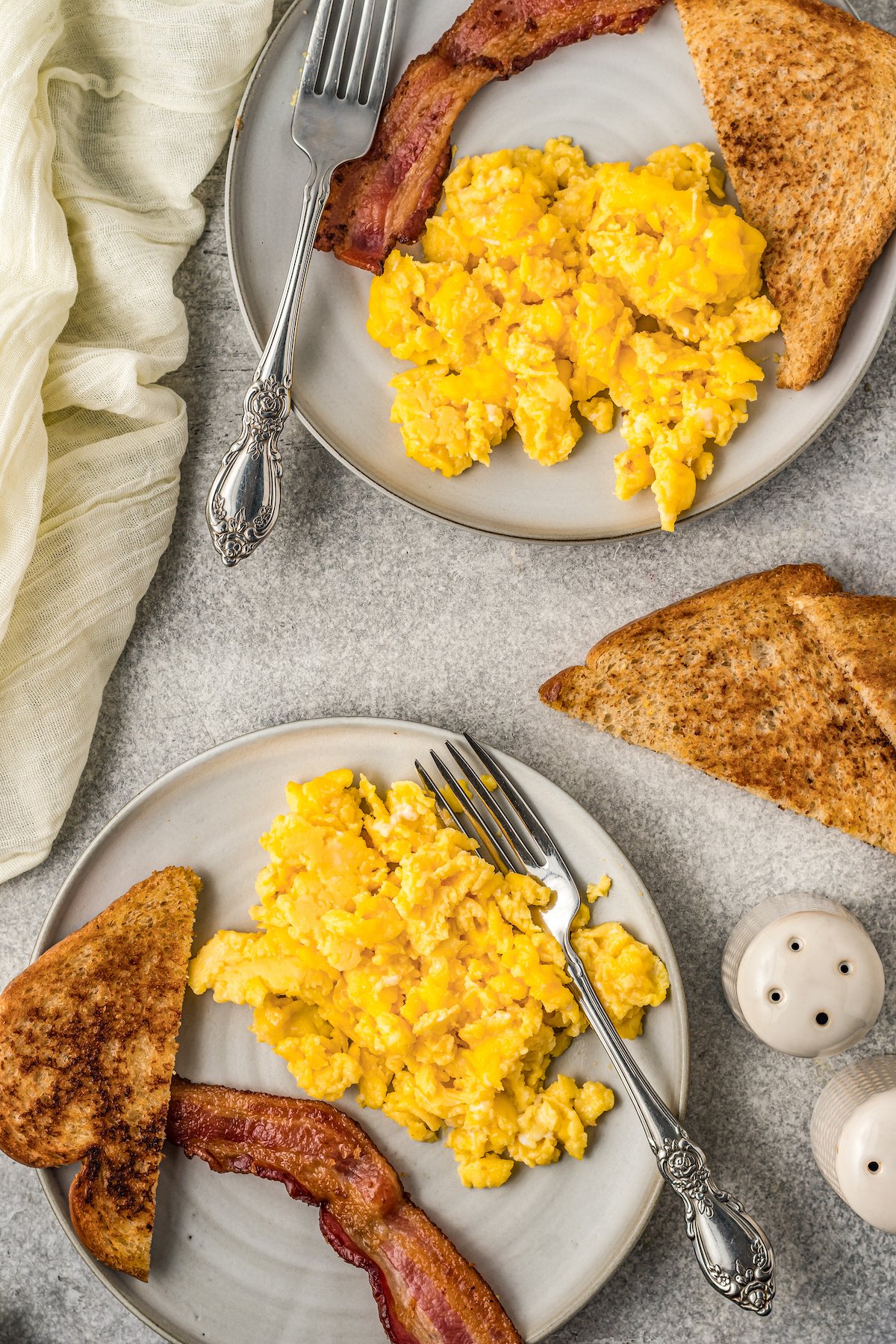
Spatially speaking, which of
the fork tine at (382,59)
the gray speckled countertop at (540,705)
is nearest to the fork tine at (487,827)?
the gray speckled countertop at (540,705)

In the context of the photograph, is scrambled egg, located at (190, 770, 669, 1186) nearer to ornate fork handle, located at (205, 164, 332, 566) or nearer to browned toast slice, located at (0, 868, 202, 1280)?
browned toast slice, located at (0, 868, 202, 1280)

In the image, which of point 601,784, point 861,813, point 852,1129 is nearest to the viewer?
point 852,1129

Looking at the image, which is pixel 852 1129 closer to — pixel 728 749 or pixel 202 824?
pixel 728 749

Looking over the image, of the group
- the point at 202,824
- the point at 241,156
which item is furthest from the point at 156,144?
the point at 202,824

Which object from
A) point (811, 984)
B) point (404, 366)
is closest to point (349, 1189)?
point (811, 984)

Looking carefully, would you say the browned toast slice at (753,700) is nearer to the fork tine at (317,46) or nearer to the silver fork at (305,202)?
the silver fork at (305,202)

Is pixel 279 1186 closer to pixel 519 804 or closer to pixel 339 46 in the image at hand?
pixel 519 804

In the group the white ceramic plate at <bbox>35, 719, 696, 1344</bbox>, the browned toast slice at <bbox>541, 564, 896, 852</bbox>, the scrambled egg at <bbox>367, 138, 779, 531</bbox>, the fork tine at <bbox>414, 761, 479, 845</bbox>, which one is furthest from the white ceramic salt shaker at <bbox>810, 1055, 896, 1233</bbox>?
the scrambled egg at <bbox>367, 138, 779, 531</bbox>

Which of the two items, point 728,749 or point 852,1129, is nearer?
point 852,1129
